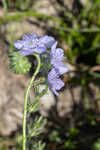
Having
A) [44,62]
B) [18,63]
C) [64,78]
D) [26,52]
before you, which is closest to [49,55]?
[44,62]

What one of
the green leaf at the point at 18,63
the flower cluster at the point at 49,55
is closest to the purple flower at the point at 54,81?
the flower cluster at the point at 49,55

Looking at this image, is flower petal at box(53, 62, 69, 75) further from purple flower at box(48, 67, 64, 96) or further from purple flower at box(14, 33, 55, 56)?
purple flower at box(14, 33, 55, 56)

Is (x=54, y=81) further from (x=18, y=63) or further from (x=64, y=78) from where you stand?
(x=64, y=78)

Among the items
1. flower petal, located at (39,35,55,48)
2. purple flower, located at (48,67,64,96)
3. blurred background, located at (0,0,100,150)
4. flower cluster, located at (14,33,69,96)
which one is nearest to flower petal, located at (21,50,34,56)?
flower cluster, located at (14,33,69,96)

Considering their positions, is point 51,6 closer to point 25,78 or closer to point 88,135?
point 25,78

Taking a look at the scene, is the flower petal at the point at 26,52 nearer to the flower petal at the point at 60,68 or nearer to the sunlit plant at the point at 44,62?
the sunlit plant at the point at 44,62

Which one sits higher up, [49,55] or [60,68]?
[49,55]
